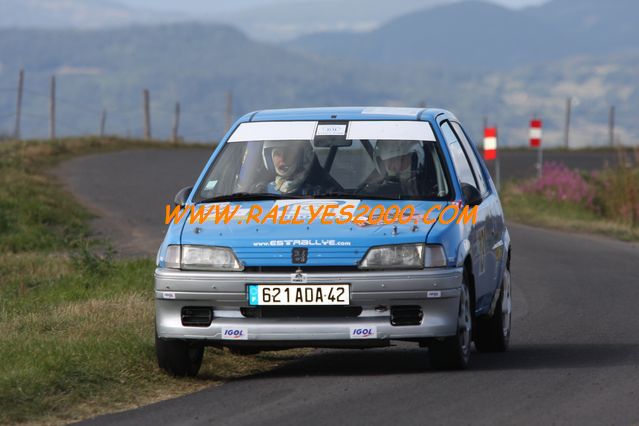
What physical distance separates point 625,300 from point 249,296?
262 inches

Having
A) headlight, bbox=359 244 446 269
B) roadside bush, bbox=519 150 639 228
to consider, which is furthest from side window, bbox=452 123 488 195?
roadside bush, bbox=519 150 639 228

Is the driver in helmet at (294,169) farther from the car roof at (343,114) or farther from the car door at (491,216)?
the car door at (491,216)

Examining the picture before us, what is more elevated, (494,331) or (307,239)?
(307,239)

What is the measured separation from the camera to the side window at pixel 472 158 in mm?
10672

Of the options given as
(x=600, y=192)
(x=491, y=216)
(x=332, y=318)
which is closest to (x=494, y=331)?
(x=491, y=216)

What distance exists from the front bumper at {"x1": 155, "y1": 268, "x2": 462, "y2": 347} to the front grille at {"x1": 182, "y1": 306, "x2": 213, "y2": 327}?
0.03 metres

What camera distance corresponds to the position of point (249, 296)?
333 inches

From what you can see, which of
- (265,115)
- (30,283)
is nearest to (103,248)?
(30,283)

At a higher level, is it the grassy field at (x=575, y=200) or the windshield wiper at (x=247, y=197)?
the windshield wiper at (x=247, y=197)

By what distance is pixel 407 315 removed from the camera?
8.53m

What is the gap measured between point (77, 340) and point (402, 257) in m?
2.59

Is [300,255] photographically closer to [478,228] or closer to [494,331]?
[478,228]

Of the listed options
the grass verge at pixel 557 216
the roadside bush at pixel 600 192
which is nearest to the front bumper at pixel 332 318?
the grass verge at pixel 557 216

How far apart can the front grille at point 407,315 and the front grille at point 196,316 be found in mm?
1059
